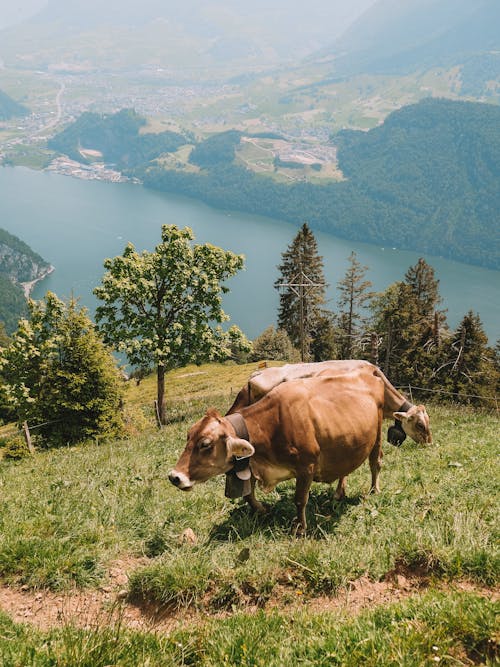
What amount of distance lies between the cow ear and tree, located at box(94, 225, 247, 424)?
2044 centimetres

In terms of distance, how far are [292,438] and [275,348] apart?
2718 inches

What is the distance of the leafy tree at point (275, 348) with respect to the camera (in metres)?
74.6

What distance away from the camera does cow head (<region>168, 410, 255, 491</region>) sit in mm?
6844

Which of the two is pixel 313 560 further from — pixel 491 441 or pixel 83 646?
pixel 491 441

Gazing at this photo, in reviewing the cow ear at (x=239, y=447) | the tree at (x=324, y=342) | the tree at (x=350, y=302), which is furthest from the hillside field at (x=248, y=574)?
the tree at (x=324, y=342)

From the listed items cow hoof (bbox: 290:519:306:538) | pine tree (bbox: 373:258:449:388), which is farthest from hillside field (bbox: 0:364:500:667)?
pine tree (bbox: 373:258:449:388)

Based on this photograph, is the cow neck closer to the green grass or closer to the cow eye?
the cow eye

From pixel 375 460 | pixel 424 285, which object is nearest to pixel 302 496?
pixel 375 460

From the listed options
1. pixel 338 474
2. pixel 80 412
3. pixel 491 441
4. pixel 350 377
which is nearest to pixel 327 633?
pixel 338 474

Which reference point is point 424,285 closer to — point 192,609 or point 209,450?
point 209,450

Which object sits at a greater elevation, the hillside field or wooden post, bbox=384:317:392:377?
the hillside field

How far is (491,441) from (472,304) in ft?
653

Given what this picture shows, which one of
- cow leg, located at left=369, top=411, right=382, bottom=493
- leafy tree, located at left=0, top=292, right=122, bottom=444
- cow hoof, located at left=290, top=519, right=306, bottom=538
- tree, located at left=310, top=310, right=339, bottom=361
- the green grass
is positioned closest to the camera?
the green grass

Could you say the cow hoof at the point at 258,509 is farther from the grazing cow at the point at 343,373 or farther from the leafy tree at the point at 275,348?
the leafy tree at the point at 275,348
